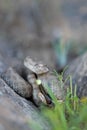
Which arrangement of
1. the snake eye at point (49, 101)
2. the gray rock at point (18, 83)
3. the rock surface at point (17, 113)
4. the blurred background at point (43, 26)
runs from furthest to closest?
the blurred background at point (43, 26), the gray rock at point (18, 83), the snake eye at point (49, 101), the rock surface at point (17, 113)

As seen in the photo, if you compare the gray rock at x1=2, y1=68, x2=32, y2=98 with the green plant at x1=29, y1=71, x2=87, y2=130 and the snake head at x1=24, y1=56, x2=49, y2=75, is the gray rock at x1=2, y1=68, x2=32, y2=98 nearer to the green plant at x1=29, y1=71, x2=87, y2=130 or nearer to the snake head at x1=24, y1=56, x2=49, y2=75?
the snake head at x1=24, y1=56, x2=49, y2=75

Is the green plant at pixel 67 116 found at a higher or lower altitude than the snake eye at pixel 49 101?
higher

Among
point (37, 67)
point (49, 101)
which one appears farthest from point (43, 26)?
point (49, 101)

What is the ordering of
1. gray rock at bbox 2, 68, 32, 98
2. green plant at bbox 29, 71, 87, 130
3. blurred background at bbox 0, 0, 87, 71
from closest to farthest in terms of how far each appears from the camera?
green plant at bbox 29, 71, 87, 130 < gray rock at bbox 2, 68, 32, 98 < blurred background at bbox 0, 0, 87, 71

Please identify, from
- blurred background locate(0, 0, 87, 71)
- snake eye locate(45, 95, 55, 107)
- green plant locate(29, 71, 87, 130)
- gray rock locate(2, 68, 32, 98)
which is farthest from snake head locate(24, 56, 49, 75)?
blurred background locate(0, 0, 87, 71)

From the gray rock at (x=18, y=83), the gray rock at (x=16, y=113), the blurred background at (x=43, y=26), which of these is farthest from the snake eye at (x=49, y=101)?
the blurred background at (x=43, y=26)

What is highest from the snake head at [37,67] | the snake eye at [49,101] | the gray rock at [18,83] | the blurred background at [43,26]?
the snake head at [37,67]

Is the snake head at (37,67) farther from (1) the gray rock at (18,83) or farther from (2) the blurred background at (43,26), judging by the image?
(2) the blurred background at (43,26)

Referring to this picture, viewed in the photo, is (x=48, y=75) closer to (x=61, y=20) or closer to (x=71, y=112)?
(x=71, y=112)

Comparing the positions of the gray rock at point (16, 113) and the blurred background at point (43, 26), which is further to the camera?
the blurred background at point (43, 26)

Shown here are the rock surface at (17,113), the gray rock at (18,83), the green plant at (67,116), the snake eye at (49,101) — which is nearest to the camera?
the rock surface at (17,113)
